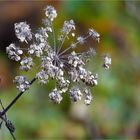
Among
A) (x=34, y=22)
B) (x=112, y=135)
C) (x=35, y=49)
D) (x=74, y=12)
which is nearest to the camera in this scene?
(x=35, y=49)

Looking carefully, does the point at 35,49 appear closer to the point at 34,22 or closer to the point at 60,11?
the point at 60,11

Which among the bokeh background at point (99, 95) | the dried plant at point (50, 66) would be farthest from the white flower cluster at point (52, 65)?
the bokeh background at point (99, 95)

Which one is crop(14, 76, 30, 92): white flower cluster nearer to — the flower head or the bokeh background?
the flower head

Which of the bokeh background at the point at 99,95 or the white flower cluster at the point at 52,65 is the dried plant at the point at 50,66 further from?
the bokeh background at the point at 99,95

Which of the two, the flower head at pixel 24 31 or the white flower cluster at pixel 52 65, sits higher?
the flower head at pixel 24 31

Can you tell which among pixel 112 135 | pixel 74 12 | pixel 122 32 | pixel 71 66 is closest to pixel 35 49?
pixel 71 66

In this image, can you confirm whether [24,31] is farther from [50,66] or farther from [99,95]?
[99,95]

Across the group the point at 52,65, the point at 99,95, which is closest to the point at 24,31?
the point at 52,65

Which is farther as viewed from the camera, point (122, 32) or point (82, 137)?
point (122, 32)
